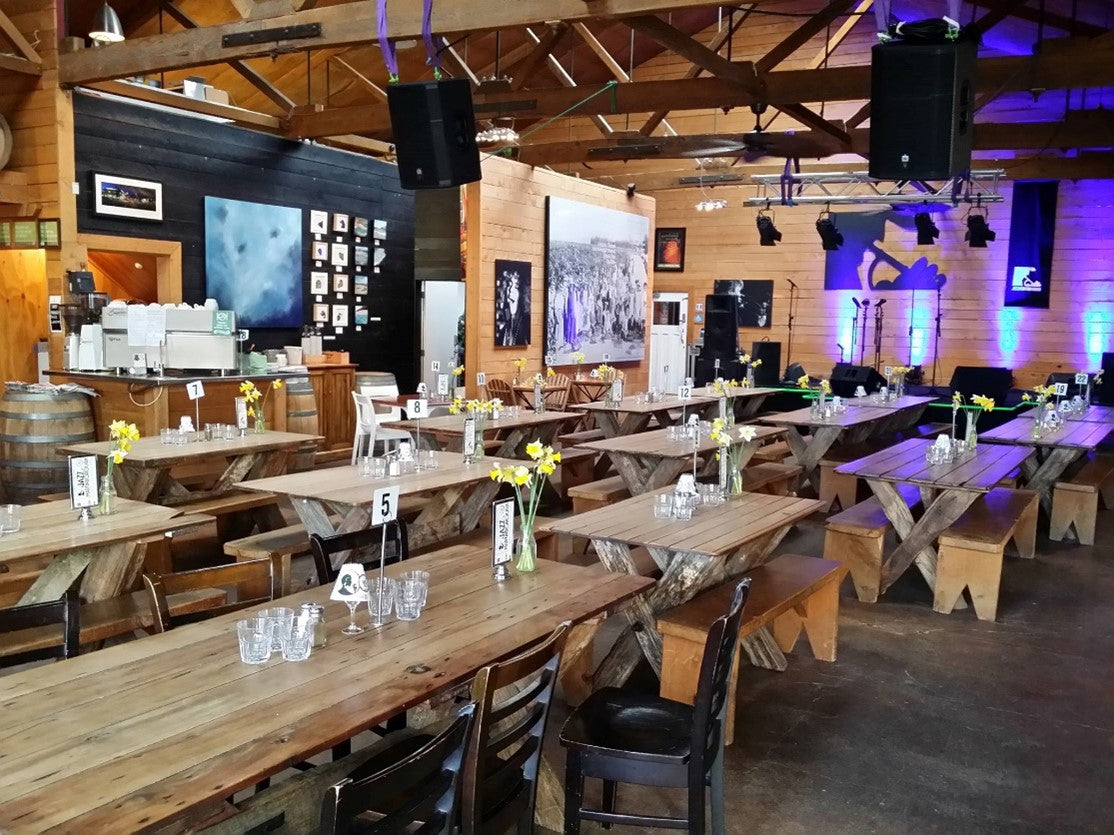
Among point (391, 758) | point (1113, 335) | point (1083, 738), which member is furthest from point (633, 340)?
point (391, 758)

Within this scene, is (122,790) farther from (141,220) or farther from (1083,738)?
(141,220)

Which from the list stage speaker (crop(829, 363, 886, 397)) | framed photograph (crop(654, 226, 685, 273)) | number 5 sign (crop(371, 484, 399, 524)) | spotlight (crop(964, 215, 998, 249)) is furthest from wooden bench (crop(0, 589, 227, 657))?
framed photograph (crop(654, 226, 685, 273))

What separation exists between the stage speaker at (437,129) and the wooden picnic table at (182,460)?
1.77 metres

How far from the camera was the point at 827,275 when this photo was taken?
46.5ft

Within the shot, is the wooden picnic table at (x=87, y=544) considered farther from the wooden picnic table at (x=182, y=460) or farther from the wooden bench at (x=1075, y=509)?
the wooden bench at (x=1075, y=509)

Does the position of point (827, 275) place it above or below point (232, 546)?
above

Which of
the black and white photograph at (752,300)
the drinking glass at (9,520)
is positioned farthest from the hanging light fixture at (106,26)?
the black and white photograph at (752,300)

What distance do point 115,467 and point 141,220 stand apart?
13.8 feet

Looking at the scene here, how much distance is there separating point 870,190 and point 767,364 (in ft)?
8.77

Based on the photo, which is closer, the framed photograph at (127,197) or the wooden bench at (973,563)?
the wooden bench at (973,563)

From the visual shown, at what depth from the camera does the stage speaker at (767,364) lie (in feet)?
44.5

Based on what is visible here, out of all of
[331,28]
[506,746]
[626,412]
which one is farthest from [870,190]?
[506,746]

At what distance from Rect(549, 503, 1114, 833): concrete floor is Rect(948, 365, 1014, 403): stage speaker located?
772 centimetres

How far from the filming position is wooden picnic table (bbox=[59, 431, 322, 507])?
5.16 m
